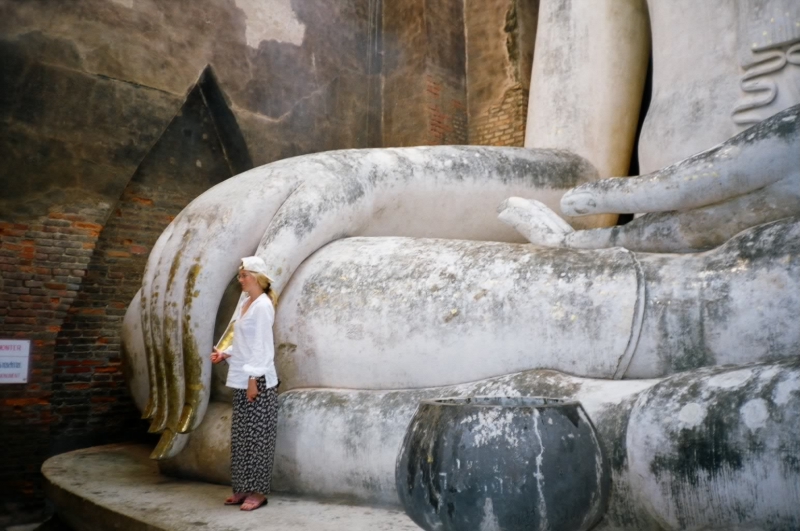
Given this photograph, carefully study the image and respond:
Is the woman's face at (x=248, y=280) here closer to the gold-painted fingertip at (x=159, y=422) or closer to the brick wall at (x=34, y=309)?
the gold-painted fingertip at (x=159, y=422)

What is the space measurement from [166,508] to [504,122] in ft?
13.8

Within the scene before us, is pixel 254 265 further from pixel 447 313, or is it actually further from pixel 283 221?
pixel 447 313

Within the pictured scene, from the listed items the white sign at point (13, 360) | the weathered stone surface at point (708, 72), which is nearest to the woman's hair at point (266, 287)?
the weathered stone surface at point (708, 72)

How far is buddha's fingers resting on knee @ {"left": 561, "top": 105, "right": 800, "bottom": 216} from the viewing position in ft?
7.27

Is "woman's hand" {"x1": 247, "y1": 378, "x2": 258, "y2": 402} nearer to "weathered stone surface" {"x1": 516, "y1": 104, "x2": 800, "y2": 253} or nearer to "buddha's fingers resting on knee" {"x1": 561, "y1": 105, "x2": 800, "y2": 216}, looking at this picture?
"weathered stone surface" {"x1": 516, "y1": 104, "x2": 800, "y2": 253}

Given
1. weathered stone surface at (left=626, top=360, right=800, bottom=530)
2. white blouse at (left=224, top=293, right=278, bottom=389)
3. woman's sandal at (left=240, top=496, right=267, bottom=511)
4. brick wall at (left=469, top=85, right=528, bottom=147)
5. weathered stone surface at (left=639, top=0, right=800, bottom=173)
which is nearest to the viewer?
weathered stone surface at (left=626, top=360, right=800, bottom=530)

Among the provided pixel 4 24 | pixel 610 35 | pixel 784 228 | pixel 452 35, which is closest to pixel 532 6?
pixel 452 35

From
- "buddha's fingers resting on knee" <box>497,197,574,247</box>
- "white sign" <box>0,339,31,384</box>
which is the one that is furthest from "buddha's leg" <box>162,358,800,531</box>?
"white sign" <box>0,339,31,384</box>

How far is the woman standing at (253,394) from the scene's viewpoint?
7.89 feet

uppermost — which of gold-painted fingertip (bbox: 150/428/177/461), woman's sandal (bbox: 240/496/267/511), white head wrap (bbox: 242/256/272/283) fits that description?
white head wrap (bbox: 242/256/272/283)

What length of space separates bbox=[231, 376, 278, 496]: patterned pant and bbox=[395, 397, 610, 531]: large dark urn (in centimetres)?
115

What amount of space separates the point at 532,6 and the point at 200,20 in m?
2.50

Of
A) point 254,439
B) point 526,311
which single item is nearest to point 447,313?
point 526,311

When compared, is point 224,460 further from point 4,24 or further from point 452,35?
point 452,35
